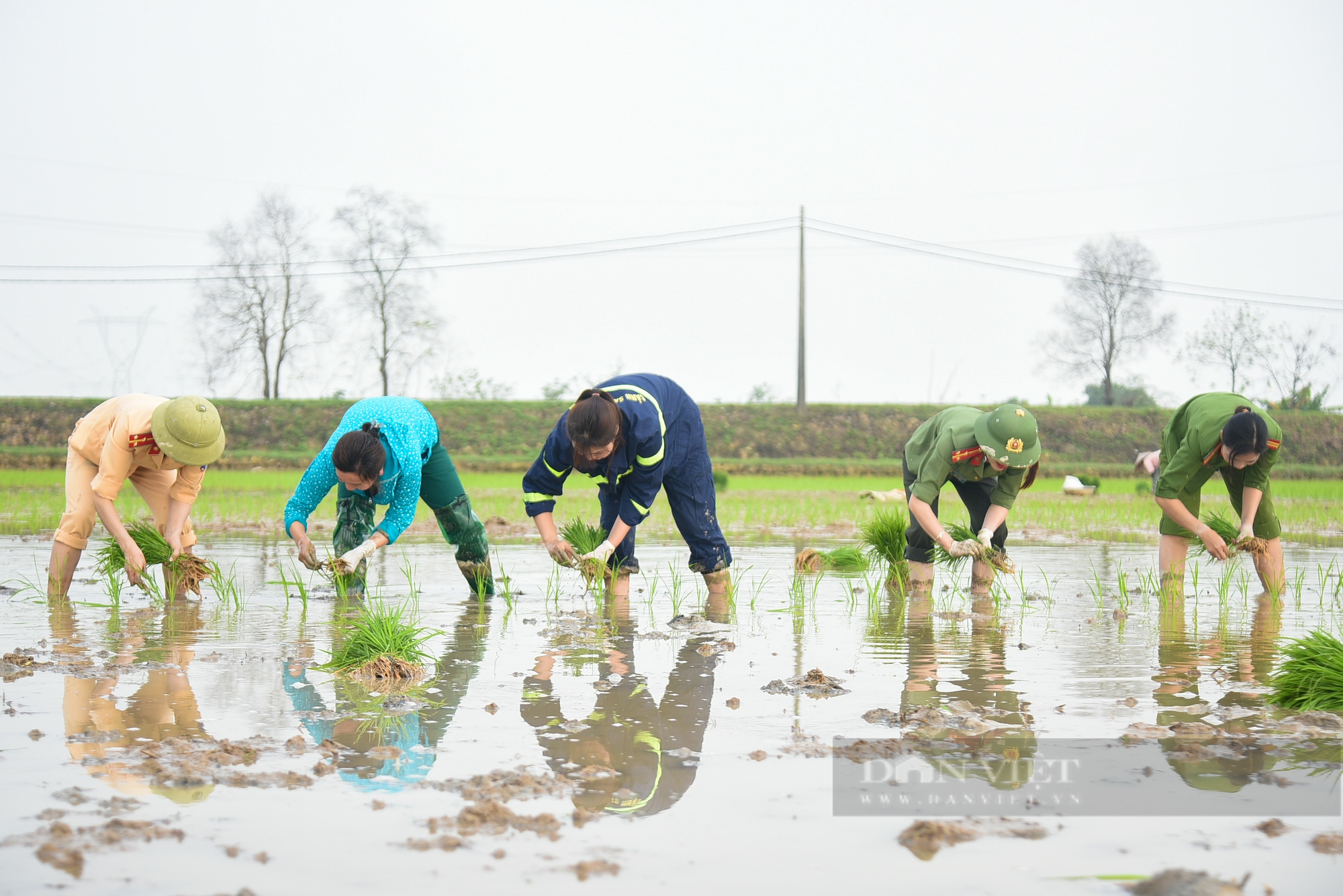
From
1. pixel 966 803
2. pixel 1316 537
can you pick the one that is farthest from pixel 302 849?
pixel 1316 537

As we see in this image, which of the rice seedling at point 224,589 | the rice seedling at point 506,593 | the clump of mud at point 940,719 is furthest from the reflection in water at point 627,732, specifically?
the rice seedling at point 224,589

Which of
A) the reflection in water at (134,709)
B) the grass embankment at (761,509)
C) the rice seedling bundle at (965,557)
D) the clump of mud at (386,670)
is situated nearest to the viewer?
the reflection in water at (134,709)

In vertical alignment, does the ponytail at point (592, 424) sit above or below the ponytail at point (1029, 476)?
above

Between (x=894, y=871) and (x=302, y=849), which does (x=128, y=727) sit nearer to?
(x=302, y=849)

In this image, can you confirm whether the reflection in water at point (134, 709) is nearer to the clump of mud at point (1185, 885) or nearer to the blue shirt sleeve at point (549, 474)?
the blue shirt sleeve at point (549, 474)

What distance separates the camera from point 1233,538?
6.60 m

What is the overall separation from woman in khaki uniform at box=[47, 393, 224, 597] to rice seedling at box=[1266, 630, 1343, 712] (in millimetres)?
4911

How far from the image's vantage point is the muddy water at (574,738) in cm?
229

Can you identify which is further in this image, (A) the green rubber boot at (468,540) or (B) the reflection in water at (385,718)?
(A) the green rubber boot at (468,540)

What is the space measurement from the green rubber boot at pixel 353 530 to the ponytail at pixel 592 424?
1.75 m

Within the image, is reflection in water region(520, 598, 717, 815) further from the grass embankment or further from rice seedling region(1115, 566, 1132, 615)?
the grass embankment

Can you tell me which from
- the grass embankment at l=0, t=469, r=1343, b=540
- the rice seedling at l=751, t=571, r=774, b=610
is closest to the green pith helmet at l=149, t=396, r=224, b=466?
the rice seedling at l=751, t=571, r=774, b=610

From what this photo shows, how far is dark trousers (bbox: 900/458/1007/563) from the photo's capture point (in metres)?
6.79

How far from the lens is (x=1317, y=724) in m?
Result: 3.39
